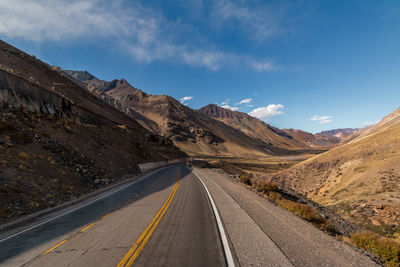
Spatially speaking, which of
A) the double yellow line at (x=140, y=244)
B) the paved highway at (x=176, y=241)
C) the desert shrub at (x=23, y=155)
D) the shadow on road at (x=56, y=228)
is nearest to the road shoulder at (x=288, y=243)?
the paved highway at (x=176, y=241)

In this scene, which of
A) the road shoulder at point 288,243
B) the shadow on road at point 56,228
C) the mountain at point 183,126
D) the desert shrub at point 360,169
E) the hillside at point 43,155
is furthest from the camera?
the mountain at point 183,126

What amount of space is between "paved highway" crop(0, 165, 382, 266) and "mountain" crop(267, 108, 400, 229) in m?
11.4

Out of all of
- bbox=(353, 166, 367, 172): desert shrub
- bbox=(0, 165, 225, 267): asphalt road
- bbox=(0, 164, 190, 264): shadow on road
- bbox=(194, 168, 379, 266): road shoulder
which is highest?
bbox=(353, 166, 367, 172): desert shrub

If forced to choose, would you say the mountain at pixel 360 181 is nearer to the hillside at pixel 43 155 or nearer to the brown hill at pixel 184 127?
the hillside at pixel 43 155

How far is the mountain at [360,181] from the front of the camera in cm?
1430

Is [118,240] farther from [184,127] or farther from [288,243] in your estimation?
[184,127]

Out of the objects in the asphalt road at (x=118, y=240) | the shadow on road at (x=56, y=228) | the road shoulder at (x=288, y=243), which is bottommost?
the shadow on road at (x=56, y=228)

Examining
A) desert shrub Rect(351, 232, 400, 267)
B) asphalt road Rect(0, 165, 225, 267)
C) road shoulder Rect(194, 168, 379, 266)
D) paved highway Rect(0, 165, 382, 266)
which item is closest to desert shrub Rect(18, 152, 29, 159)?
paved highway Rect(0, 165, 382, 266)

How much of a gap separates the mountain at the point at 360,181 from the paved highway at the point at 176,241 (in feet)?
37.4

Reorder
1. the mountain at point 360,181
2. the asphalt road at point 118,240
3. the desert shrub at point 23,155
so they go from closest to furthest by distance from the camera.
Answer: the asphalt road at point 118,240 < the desert shrub at point 23,155 < the mountain at point 360,181

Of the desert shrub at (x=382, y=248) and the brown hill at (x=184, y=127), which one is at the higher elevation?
the brown hill at (x=184, y=127)

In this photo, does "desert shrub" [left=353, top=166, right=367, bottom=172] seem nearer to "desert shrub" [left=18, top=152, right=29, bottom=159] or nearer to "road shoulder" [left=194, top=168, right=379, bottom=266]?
"road shoulder" [left=194, top=168, right=379, bottom=266]

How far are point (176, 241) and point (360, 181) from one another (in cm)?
2425

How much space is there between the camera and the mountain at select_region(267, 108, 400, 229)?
563 inches
